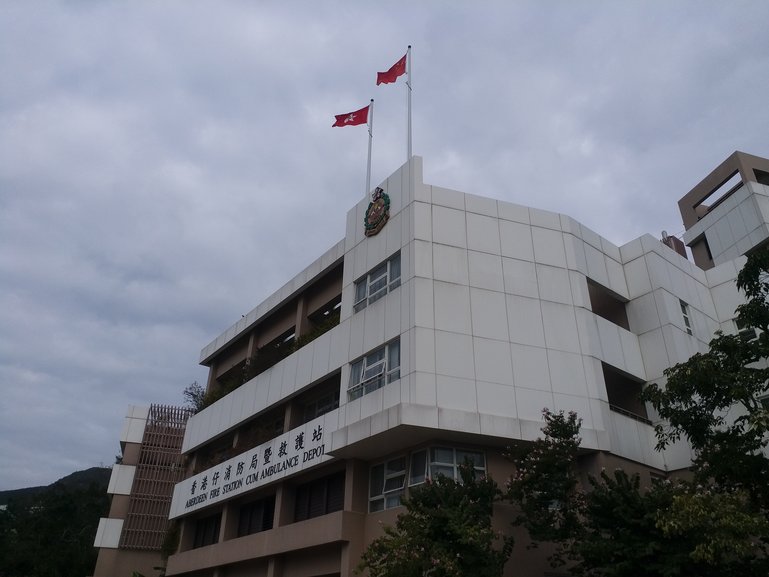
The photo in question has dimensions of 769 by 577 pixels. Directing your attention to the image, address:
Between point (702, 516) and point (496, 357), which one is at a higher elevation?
point (496, 357)

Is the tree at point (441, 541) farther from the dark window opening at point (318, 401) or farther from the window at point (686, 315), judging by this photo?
the window at point (686, 315)

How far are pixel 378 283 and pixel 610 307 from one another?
8.13 m

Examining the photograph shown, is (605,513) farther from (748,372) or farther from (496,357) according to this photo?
(496,357)

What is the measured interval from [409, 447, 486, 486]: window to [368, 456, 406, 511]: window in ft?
1.37

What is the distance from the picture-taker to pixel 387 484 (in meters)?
17.4

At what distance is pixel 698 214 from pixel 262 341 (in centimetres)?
3025

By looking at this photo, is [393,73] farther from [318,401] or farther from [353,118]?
[318,401]

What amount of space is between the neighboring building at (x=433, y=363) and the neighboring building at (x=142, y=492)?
28.3 ft

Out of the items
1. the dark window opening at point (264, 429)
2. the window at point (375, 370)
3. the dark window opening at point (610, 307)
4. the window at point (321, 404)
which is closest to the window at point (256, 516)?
the dark window opening at point (264, 429)

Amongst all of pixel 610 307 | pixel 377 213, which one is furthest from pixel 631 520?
pixel 377 213

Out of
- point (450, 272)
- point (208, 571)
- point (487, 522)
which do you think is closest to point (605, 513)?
point (487, 522)

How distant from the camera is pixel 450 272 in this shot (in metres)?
18.3

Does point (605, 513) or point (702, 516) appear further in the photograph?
point (605, 513)

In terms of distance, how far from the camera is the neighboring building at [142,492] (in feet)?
106
